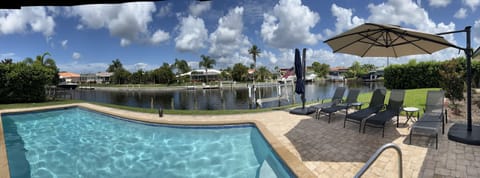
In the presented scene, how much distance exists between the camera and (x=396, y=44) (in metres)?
5.39

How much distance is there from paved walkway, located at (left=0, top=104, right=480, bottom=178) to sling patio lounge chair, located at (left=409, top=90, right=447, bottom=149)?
0.77 feet

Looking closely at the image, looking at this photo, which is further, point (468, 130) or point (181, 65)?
point (181, 65)

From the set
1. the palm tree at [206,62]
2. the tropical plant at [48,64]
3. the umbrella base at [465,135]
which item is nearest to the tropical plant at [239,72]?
the palm tree at [206,62]

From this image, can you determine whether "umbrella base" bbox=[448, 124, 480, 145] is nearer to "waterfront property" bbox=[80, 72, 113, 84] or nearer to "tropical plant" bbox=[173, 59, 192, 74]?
"tropical plant" bbox=[173, 59, 192, 74]

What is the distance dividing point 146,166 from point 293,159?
11.2ft

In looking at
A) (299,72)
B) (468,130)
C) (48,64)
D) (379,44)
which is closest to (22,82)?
(299,72)

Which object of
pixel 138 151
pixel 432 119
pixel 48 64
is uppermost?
pixel 48 64

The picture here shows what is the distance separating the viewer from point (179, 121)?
25.7 ft

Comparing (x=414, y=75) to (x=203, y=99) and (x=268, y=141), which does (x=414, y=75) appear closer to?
(x=268, y=141)

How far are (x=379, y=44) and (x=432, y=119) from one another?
2068 millimetres

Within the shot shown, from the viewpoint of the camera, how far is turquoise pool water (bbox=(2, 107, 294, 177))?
482 centimetres

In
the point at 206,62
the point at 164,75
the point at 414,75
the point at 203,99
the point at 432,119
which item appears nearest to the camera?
the point at 432,119

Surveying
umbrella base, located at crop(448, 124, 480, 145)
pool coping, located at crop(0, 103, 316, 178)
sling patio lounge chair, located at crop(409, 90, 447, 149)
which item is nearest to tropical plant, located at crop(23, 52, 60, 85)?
pool coping, located at crop(0, 103, 316, 178)

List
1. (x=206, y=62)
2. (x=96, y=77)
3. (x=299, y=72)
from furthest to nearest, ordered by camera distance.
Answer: (x=96, y=77) → (x=206, y=62) → (x=299, y=72)
